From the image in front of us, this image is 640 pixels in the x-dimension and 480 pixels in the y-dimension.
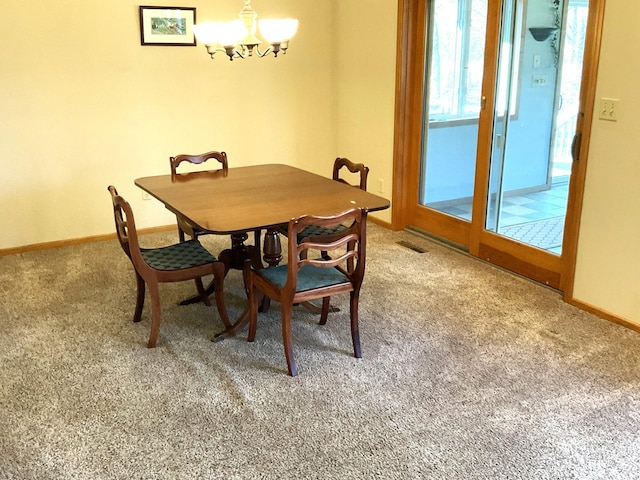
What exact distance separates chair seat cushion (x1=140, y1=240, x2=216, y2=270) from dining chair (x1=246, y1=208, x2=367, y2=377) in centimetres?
28

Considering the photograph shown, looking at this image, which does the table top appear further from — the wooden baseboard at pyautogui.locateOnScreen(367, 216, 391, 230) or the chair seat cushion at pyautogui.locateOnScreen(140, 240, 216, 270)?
the wooden baseboard at pyautogui.locateOnScreen(367, 216, 391, 230)

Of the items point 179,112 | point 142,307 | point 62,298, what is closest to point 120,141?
point 179,112

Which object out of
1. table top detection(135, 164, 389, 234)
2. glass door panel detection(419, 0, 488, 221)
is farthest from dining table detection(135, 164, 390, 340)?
glass door panel detection(419, 0, 488, 221)

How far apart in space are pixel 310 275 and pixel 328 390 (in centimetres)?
56

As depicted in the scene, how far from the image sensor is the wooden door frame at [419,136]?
10.9 ft

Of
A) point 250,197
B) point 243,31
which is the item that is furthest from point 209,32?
point 250,197

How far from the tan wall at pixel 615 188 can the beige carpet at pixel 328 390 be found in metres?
0.21

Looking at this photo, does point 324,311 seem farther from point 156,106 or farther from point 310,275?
point 156,106

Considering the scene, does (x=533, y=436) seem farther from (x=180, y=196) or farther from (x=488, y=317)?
(x=180, y=196)

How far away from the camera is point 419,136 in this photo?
4.84 meters

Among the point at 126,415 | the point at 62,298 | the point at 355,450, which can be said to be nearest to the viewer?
the point at 355,450

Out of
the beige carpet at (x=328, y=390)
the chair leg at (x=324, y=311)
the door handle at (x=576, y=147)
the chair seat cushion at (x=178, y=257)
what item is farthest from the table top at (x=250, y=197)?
the door handle at (x=576, y=147)

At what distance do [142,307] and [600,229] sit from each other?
102 inches

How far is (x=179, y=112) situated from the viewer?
Answer: 496cm
